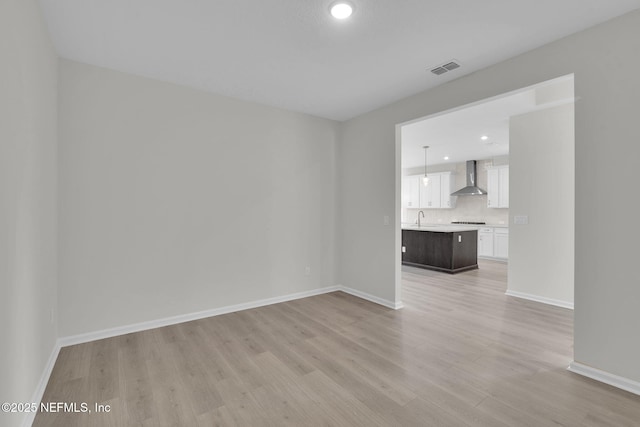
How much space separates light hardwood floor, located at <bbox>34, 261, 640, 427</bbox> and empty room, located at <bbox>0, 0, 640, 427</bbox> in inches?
0.9

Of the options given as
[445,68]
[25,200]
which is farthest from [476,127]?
[25,200]

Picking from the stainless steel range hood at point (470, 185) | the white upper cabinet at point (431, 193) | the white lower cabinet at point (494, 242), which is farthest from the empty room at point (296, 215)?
the white upper cabinet at point (431, 193)

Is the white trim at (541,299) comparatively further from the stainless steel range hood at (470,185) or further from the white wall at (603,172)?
the stainless steel range hood at (470,185)

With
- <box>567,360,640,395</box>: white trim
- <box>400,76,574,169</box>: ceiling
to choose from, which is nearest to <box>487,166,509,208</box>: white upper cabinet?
<box>400,76,574,169</box>: ceiling

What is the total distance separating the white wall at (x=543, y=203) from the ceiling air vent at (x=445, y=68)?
87.3 inches

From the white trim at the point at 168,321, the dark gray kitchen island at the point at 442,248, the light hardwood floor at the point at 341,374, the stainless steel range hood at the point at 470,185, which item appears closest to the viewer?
the light hardwood floor at the point at 341,374

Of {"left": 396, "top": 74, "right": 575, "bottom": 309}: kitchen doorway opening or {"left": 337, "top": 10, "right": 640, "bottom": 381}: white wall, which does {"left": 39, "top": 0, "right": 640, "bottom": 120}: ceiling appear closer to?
{"left": 337, "top": 10, "right": 640, "bottom": 381}: white wall

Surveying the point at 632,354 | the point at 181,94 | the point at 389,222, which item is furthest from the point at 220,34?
the point at 632,354

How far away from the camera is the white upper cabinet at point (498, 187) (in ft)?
25.6

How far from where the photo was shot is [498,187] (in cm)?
794

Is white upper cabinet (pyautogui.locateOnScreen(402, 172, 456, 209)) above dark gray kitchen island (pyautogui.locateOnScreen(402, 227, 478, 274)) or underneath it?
above

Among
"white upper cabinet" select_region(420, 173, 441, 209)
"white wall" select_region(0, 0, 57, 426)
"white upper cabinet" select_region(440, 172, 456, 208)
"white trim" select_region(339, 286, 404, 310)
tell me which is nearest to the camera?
"white wall" select_region(0, 0, 57, 426)

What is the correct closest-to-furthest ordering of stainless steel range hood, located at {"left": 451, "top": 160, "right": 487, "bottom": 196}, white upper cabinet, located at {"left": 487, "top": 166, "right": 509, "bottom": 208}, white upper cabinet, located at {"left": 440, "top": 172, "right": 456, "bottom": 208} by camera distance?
white upper cabinet, located at {"left": 487, "top": 166, "right": 509, "bottom": 208}, stainless steel range hood, located at {"left": 451, "top": 160, "right": 487, "bottom": 196}, white upper cabinet, located at {"left": 440, "top": 172, "right": 456, "bottom": 208}

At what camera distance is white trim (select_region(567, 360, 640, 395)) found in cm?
213
